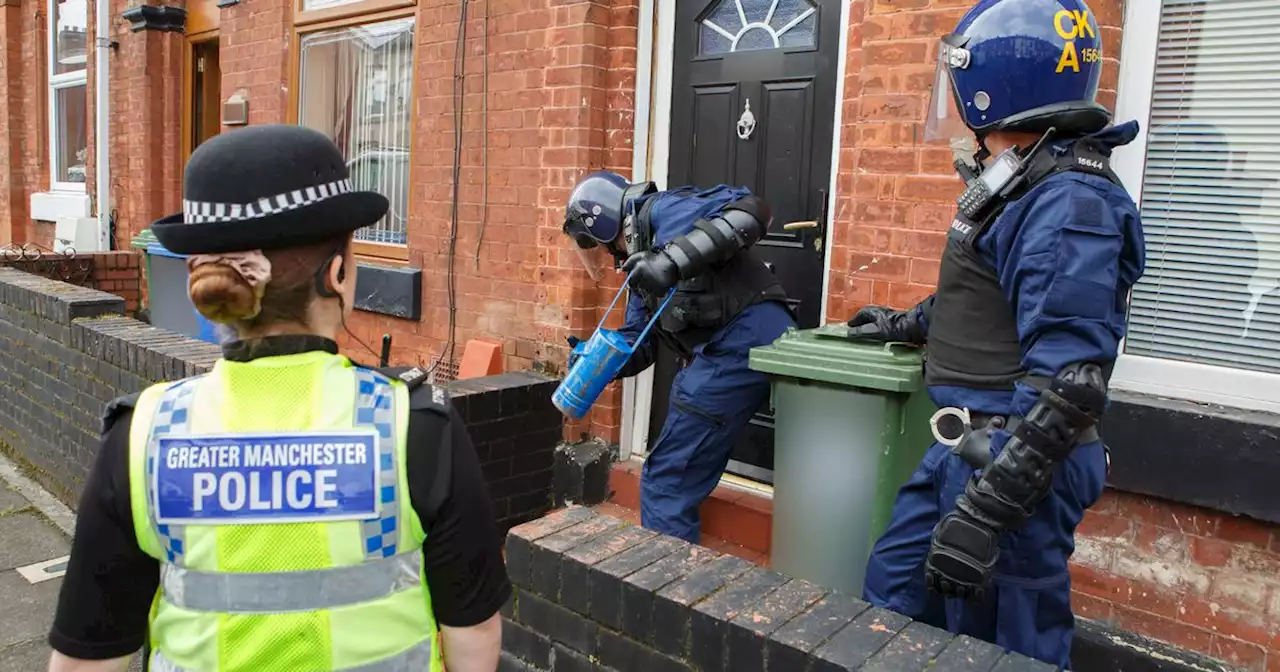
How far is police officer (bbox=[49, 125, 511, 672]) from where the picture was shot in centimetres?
138

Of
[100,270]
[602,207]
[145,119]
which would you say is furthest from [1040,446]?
[145,119]

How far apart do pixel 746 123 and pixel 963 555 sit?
8.93 feet

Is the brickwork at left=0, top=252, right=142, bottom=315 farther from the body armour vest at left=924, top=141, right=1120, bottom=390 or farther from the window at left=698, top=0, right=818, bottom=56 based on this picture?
the body armour vest at left=924, top=141, right=1120, bottom=390

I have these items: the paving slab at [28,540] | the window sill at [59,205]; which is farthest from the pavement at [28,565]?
the window sill at [59,205]

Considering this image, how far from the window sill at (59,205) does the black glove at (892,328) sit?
32.6ft

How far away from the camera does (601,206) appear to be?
12.7 ft

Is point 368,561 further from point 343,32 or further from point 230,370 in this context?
point 343,32

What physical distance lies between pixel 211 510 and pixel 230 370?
0.21m

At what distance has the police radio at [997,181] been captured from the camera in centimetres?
226

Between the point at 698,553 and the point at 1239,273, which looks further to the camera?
the point at 1239,273

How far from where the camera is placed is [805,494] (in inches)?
119

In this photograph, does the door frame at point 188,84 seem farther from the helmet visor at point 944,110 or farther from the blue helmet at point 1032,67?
the blue helmet at point 1032,67

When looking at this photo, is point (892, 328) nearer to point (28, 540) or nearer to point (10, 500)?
point (28, 540)

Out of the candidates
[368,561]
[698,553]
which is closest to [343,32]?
[698,553]
